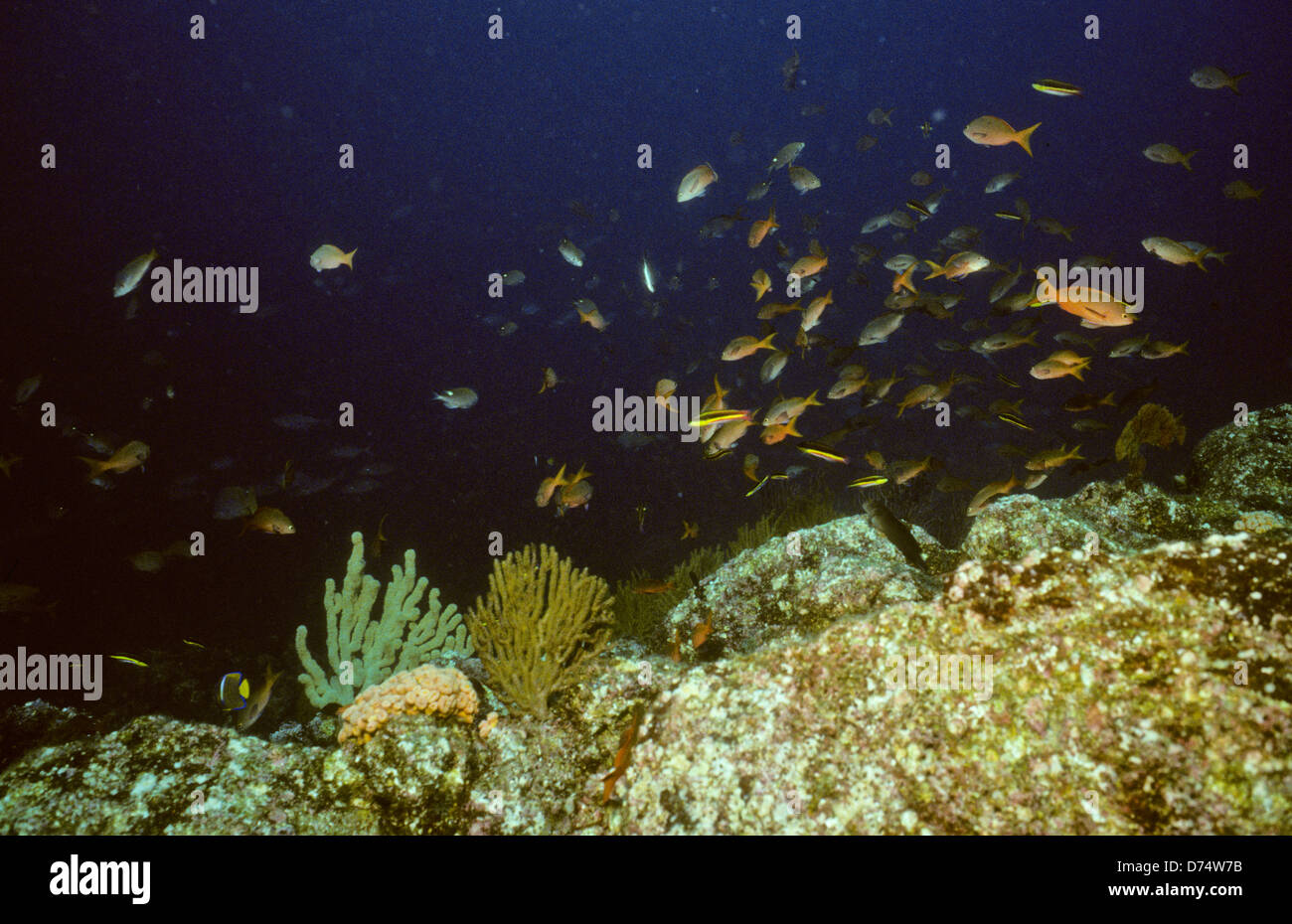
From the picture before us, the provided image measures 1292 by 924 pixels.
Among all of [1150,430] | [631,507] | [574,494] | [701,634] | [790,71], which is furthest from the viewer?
[631,507]

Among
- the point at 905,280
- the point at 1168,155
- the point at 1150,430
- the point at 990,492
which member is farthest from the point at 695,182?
the point at 1168,155

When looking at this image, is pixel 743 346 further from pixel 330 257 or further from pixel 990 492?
pixel 330 257

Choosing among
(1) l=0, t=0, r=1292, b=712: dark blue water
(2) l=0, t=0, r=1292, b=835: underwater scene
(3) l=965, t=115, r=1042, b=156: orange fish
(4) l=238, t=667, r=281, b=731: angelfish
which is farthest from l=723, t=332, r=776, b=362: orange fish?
(4) l=238, t=667, r=281, b=731: angelfish

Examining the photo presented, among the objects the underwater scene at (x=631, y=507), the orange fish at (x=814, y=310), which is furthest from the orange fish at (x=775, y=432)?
the orange fish at (x=814, y=310)

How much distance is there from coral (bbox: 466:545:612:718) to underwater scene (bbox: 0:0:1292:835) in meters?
0.04

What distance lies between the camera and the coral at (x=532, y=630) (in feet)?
10.8

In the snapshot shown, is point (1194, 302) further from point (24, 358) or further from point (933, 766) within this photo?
point (24, 358)

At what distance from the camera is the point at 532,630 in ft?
11.2

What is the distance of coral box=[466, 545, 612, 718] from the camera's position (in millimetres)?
3291

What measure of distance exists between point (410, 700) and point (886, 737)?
102 inches

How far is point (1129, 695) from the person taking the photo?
2023 millimetres
